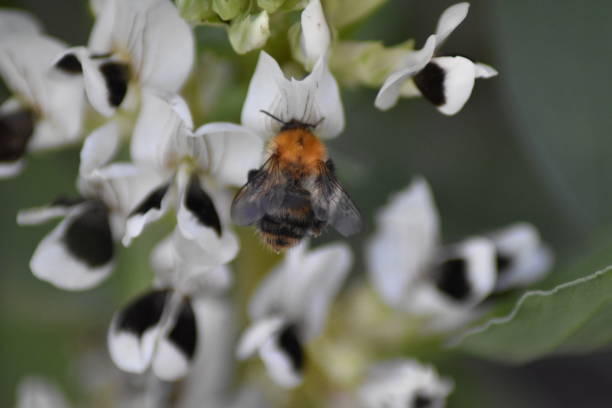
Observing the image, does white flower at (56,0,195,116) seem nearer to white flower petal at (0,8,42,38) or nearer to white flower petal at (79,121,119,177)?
white flower petal at (79,121,119,177)

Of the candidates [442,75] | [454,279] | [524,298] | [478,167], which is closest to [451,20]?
[442,75]

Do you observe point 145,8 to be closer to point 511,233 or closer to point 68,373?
point 511,233

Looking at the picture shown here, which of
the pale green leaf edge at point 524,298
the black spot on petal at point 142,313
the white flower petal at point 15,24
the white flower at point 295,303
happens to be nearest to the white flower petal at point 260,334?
the white flower at point 295,303

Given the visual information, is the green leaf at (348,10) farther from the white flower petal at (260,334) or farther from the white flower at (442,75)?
the white flower petal at (260,334)

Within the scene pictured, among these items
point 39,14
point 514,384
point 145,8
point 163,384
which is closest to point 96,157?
point 145,8

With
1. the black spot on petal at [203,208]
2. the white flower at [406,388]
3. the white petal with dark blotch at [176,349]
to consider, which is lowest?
the white flower at [406,388]

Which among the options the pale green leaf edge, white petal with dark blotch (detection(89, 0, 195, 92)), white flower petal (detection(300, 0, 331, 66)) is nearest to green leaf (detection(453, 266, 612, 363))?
the pale green leaf edge
